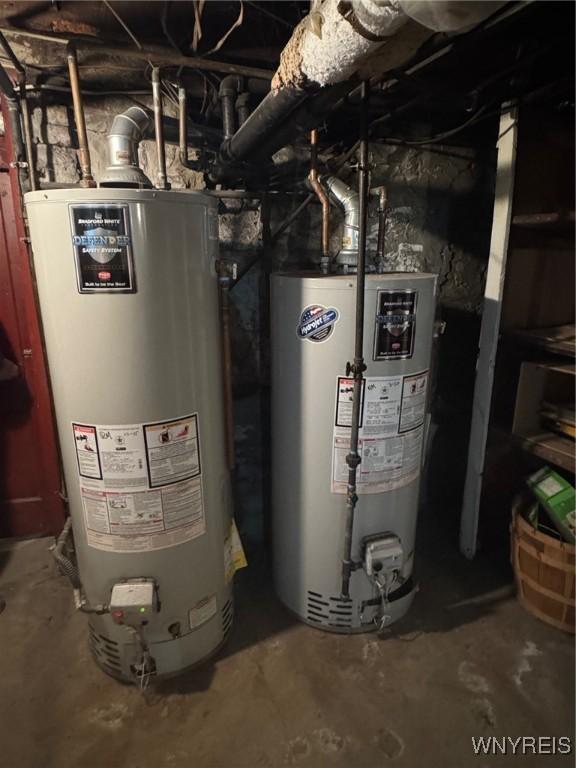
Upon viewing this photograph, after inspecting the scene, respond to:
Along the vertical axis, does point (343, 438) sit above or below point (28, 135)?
below

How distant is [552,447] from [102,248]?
5.75 ft

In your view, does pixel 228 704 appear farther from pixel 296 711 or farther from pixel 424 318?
pixel 424 318

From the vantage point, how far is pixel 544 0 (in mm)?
1111

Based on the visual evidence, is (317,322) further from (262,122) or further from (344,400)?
(262,122)

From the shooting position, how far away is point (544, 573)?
1714 mm

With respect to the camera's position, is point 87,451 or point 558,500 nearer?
point 87,451

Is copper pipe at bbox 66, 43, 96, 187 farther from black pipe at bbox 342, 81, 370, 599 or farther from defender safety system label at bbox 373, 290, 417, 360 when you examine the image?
defender safety system label at bbox 373, 290, 417, 360

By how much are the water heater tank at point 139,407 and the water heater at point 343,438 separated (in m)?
0.26

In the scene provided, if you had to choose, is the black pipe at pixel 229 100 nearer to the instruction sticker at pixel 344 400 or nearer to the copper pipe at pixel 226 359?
the copper pipe at pixel 226 359

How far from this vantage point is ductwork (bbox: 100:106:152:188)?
1260 millimetres

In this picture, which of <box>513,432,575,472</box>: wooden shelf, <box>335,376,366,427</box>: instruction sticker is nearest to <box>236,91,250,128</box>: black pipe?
<box>335,376,366,427</box>: instruction sticker

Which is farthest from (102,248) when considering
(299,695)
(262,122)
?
(299,695)

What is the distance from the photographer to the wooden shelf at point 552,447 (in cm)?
171

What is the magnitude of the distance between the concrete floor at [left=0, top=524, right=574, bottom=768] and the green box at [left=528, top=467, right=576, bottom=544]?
412 millimetres
